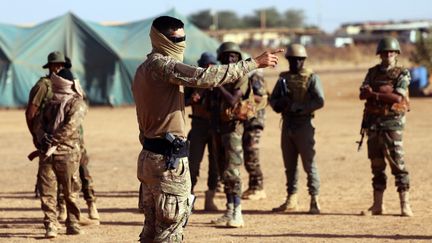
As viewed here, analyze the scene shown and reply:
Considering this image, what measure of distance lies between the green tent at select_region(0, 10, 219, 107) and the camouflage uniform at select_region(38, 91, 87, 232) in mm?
21971

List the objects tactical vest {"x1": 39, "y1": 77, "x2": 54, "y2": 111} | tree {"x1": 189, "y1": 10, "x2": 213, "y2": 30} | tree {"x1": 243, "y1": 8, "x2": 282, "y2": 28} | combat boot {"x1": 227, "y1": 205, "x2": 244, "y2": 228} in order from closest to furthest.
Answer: tactical vest {"x1": 39, "y1": 77, "x2": 54, "y2": 111} → combat boot {"x1": 227, "y1": 205, "x2": 244, "y2": 228} → tree {"x1": 189, "y1": 10, "x2": 213, "y2": 30} → tree {"x1": 243, "y1": 8, "x2": 282, "y2": 28}

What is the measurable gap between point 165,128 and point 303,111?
4.77 metres

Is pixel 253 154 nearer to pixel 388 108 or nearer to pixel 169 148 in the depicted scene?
pixel 388 108

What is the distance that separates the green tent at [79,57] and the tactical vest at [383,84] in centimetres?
2124

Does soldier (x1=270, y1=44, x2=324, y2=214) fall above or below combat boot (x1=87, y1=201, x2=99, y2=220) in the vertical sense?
above

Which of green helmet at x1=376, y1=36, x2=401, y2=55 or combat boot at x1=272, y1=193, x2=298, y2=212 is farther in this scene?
combat boot at x1=272, y1=193, x2=298, y2=212

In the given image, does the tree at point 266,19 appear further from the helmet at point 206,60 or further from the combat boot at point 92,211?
the combat boot at point 92,211

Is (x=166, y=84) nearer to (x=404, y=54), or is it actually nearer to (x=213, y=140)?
(x=213, y=140)

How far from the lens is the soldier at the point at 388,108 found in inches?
443

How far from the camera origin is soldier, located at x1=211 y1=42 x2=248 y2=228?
10.9 m

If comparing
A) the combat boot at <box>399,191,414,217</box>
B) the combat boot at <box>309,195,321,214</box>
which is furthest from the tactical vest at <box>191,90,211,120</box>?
the combat boot at <box>399,191,414,217</box>

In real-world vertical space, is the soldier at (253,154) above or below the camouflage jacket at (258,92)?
below

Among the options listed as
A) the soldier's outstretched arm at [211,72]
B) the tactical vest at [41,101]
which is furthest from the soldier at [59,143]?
the soldier's outstretched arm at [211,72]

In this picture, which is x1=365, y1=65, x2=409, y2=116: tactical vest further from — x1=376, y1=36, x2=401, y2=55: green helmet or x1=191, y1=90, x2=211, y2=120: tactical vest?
x1=191, y1=90, x2=211, y2=120: tactical vest
